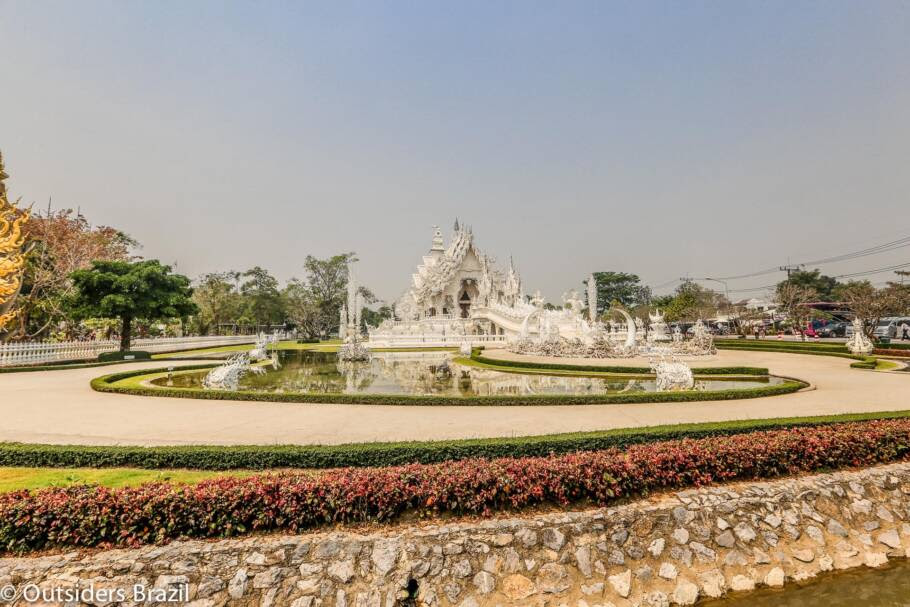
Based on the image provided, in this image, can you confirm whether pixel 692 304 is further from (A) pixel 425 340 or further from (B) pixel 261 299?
(B) pixel 261 299

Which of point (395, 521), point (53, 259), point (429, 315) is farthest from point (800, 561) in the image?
point (429, 315)

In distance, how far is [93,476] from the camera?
6363mm

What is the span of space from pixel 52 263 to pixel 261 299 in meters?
28.9

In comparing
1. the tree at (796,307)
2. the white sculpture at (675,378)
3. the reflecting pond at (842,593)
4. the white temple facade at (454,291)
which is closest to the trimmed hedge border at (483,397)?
the white sculpture at (675,378)

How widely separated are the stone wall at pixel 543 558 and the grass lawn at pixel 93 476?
57.0 inches

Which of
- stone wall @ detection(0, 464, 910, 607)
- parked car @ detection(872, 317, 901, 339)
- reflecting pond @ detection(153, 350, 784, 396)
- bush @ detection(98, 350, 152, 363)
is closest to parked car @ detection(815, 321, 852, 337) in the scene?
parked car @ detection(872, 317, 901, 339)

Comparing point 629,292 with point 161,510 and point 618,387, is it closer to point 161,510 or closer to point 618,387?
point 618,387

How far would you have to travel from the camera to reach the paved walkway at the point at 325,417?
26.9 feet

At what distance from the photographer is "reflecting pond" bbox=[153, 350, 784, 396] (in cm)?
1397

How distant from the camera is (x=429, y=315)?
52688mm

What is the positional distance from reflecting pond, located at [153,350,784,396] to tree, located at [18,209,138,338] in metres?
14.2

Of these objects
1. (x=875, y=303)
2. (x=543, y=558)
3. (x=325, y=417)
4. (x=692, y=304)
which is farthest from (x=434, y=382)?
(x=692, y=304)

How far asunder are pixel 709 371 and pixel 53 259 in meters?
36.1

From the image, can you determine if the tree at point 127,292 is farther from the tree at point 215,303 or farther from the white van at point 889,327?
the white van at point 889,327
